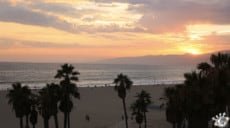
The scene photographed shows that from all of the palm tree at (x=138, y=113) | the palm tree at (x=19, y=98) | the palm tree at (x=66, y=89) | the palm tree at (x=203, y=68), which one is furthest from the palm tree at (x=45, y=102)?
the palm tree at (x=203, y=68)

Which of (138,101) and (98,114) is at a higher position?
(138,101)

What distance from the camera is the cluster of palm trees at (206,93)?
3428 cm

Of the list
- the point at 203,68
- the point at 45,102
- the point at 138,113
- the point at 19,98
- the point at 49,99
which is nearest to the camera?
the point at 203,68

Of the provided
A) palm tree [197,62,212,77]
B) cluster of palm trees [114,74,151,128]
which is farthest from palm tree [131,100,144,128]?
palm tree [197,62,212,77]

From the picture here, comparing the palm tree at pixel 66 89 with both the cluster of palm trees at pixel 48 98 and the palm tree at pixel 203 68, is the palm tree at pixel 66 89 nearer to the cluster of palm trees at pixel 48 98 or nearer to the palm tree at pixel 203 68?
the cluster of palm trees at pixel 48 98

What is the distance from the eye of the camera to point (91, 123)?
7294cm

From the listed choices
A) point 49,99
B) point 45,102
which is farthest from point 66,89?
point 45,102

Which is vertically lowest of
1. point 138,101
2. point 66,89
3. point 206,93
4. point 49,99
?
point 138,101

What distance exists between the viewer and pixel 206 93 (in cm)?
3506

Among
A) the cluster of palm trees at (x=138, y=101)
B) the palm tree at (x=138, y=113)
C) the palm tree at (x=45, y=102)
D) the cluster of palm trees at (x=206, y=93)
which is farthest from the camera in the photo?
the cluster of palm trees at (x=138, y=101)

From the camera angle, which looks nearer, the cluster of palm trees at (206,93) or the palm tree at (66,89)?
the cluster of palm trees at (206,93)

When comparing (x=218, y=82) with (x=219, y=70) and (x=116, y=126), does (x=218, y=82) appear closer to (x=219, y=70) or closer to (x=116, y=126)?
(x=219, y=70)

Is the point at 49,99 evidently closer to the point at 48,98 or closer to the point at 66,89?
the point at 48,98

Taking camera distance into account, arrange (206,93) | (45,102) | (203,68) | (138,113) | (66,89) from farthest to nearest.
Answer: (138,113), (66,89), (45,102), (203,68), (206,93)
